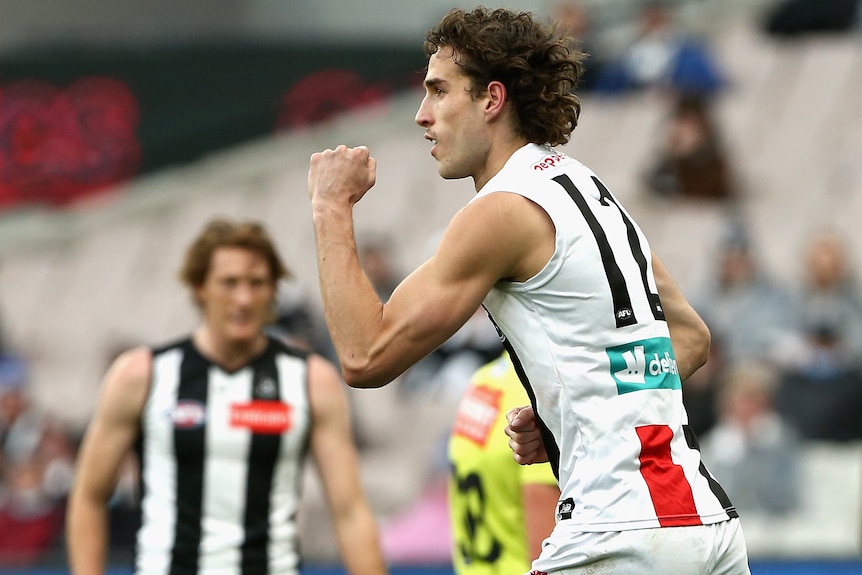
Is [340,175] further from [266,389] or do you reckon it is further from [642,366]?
[266,389]

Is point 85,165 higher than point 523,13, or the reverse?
point 85,165

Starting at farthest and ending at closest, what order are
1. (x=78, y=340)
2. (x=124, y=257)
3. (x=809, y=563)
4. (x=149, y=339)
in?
(x=124, y=257) < (x=78, y=340) < (x=149, y=339) < (x=809, y=563)

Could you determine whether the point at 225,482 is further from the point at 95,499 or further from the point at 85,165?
the point at 85,165

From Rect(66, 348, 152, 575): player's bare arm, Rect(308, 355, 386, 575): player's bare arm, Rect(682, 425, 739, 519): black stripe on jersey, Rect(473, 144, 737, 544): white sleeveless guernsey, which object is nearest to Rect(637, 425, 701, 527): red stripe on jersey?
Rect(473, 144, 737, 544): white sleeveless guernsey

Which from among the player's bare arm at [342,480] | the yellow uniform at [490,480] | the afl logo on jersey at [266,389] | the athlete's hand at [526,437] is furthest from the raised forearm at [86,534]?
the athlete's hand at [526,437]

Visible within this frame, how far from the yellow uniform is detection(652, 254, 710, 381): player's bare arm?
741 millimetres

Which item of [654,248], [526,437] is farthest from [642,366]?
[654,248]

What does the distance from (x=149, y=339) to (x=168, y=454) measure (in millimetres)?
7016

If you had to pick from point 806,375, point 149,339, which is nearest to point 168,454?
point 806,375

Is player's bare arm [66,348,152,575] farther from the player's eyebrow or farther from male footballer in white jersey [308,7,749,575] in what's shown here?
the player's eyebrow

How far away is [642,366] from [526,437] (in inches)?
14.6

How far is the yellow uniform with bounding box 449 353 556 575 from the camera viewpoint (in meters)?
4.20

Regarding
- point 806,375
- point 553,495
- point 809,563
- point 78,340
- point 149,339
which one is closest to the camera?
point 553,495

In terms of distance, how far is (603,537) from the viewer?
117 inches
